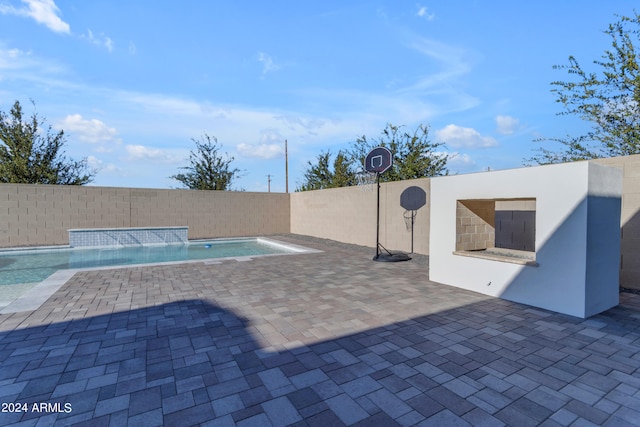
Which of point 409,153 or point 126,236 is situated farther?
point 409,153

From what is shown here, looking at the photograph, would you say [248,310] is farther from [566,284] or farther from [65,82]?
[65,82]

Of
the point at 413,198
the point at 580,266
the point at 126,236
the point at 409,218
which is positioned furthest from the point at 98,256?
the point at 580,266

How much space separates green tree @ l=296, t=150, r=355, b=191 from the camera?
19.8 metres

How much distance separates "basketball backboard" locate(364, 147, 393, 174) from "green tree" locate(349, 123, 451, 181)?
6.52 meters

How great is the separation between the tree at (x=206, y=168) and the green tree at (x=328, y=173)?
597 cm

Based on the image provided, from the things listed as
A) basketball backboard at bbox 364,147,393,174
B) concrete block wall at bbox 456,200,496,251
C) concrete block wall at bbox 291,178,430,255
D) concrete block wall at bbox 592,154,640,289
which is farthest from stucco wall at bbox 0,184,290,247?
concrete block wall at bbox 592,154,640,289

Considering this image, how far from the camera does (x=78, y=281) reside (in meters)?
5.60

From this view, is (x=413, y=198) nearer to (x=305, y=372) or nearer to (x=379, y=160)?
(x=379, y=160)

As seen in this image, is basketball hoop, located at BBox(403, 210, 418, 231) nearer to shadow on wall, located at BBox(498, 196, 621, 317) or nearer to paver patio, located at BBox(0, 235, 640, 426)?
paver patio, located at BBox(0, 235, 640, 426)

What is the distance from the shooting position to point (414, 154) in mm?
14773

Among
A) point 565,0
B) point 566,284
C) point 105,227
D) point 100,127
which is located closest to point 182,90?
point 105,227

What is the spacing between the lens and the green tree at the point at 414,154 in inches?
572

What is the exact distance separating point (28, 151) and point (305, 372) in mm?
17809

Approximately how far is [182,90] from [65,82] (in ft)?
10.7
